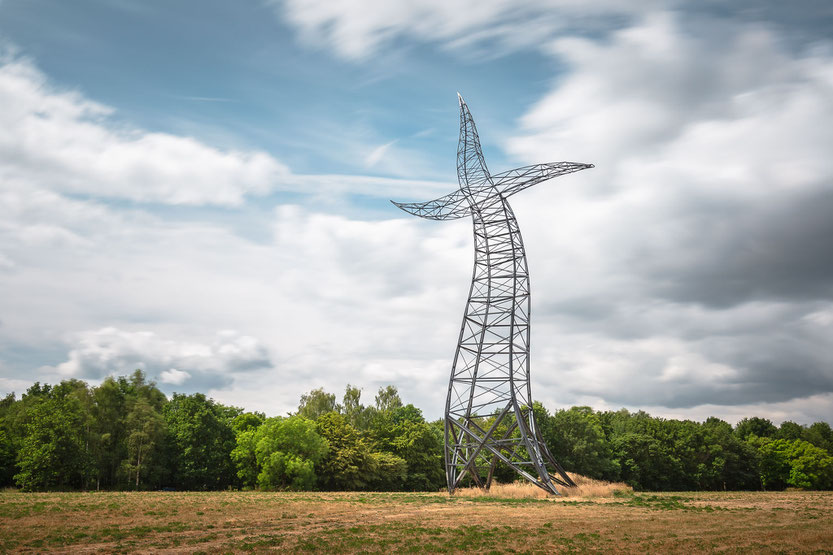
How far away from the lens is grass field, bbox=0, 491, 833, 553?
698 inches

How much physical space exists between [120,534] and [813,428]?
12199 centimetres

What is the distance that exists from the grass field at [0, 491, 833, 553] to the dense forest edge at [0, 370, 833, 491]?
2108 centimetres

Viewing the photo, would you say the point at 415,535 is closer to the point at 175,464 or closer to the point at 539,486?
the point at 539,486

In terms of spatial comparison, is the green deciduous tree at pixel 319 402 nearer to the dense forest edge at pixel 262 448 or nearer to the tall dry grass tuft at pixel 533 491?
the dense forest edge at pixel 262 448

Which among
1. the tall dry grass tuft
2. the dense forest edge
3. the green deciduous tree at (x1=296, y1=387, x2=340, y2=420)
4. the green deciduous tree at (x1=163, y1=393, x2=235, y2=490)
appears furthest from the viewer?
the green deciduous tree at (x1=296, y1=387, x2=340, y2=420)

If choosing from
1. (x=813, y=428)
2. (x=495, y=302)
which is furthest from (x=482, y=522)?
(x=813, y=428)

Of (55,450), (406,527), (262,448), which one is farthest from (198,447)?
(406,527)

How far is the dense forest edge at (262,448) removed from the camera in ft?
168

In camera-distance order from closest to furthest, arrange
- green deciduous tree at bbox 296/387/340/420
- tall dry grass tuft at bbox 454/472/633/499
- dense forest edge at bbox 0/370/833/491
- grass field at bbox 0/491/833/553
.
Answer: grass field at bbox 0/491/833/553
tall dry grass tuft at bbox 454/472/633/499
dense forest edge at bbox 0/370/833/491
green deciduous tree at bbox 296/387/340/420

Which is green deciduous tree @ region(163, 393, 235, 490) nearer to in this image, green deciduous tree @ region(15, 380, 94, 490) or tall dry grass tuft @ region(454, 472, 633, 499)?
green deciduous tree @ region(15, 380, 94, 490)

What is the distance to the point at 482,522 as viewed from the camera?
928 inches

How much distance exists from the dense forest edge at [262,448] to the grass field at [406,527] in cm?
2108

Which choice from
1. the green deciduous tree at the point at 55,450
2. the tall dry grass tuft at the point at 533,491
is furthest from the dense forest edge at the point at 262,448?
the tall dry grass tuft at the point at 533,491

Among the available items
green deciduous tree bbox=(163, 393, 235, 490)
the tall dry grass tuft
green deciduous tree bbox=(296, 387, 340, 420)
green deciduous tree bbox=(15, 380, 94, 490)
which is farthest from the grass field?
green deciduous tree bbox=(296, 387, 340, 420)
